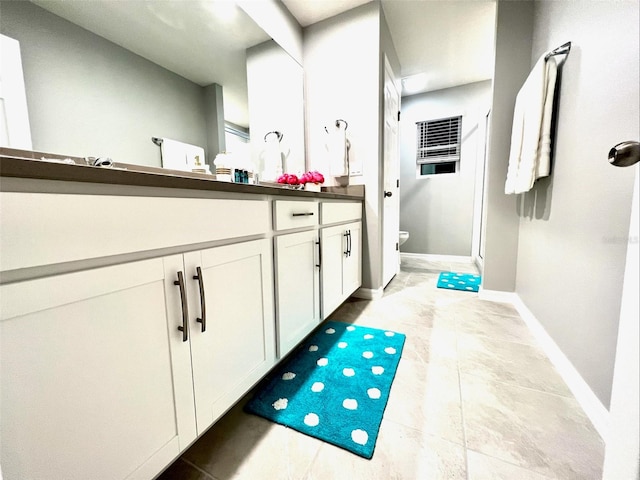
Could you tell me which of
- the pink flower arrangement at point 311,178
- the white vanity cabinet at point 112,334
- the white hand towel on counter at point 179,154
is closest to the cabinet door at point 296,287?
the white vanity cabinet at point 112,334

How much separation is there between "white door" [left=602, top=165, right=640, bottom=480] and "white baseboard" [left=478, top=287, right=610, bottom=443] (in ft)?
0.37

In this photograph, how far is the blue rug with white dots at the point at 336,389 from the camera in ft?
2.89

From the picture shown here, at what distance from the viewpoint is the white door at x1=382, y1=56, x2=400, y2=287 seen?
7.33 ft

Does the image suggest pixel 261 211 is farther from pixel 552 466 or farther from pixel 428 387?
pixel 552 466

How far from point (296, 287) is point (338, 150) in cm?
132

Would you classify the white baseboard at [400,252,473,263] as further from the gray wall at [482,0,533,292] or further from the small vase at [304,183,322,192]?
the small vase at [304,183,322,192]

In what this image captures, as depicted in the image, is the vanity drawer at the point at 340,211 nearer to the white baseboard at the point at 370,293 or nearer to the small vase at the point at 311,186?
the small vase at the point at 311,186

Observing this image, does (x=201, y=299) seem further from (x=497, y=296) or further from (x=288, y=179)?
(x=497, y=296)

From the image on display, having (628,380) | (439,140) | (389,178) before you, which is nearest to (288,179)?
(389,178)

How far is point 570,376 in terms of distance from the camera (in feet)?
3.55

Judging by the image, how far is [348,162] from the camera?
2135mm

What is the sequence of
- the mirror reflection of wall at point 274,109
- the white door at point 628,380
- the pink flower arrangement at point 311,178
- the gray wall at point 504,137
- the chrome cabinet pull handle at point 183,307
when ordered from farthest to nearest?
the pink flower arrangement at point 311,178 < the gray wall at point 504,137 < the mirror reflection of wall at point 274,109 < the chrome cabinet pull handle at point 183,307 < the white door at point 628,380

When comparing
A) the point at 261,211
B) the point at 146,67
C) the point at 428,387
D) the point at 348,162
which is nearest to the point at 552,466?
the point at 428,387

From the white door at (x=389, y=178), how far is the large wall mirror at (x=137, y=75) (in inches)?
44.4
